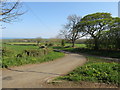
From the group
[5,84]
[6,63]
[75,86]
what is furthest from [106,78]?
[6,63]

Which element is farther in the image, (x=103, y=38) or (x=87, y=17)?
(x=87, y=17)

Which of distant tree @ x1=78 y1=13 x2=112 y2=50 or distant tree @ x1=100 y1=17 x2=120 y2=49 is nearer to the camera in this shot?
distant tree @ x1=100 y1=17 x2=120 y2=49

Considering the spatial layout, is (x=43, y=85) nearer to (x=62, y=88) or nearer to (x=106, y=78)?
(x=62, y=88)

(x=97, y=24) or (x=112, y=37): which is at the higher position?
(x=97, y=24)

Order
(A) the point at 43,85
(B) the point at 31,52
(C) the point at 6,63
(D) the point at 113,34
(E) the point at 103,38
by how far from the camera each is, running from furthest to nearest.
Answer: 1. (E) the point at 103,38
2. (D) the point at 113,34
3. (B) the point at 31,52
4. (C) the point at 6,63
5. (A) the point at 43,85

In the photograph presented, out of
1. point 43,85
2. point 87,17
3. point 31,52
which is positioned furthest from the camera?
point 87,17

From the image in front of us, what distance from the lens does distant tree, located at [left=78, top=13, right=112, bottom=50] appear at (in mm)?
17141

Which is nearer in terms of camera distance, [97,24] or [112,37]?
[112,37]

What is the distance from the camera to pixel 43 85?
4086mm

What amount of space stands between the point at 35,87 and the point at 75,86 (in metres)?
1.75

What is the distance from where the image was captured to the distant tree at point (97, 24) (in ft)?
56.2

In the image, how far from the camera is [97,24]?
59.7ft

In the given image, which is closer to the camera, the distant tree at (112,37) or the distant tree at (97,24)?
the distant tree at (112,37)

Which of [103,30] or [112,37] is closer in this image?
[112,37]
